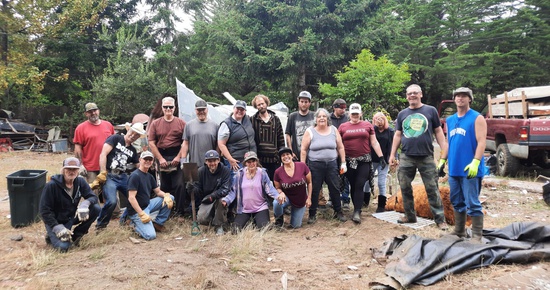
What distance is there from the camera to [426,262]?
314cm

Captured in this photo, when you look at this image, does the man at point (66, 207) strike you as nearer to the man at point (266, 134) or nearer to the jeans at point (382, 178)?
the man at point (266, 134)

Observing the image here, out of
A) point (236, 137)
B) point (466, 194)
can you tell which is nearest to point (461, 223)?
point (466, 194)

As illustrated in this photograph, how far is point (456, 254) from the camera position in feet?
10.6

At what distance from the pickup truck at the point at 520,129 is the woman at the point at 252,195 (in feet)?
19.0

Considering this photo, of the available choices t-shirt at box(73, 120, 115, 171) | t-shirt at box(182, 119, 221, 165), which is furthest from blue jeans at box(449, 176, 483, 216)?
t-shirt at box(73, 120, 115, 171)

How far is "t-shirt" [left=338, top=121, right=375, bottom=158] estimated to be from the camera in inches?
198

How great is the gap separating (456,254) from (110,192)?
4102 mm

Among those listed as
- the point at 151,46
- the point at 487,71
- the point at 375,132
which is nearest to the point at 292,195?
the point at 375,132

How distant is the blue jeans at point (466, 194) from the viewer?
3.69 meters

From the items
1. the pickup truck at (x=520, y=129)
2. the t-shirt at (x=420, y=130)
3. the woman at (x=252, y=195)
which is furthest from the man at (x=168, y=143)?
the pickup truck at (x=520, y=129)

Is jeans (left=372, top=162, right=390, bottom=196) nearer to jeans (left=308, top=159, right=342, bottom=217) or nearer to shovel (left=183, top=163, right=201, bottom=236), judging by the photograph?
jeans (left=308, top=159, right=342, bottom=217)

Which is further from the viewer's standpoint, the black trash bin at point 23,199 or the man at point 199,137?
the man at point 199,137

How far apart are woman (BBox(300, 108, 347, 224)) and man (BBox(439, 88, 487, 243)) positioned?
144 cm

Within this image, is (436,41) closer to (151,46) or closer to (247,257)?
(151,46)
